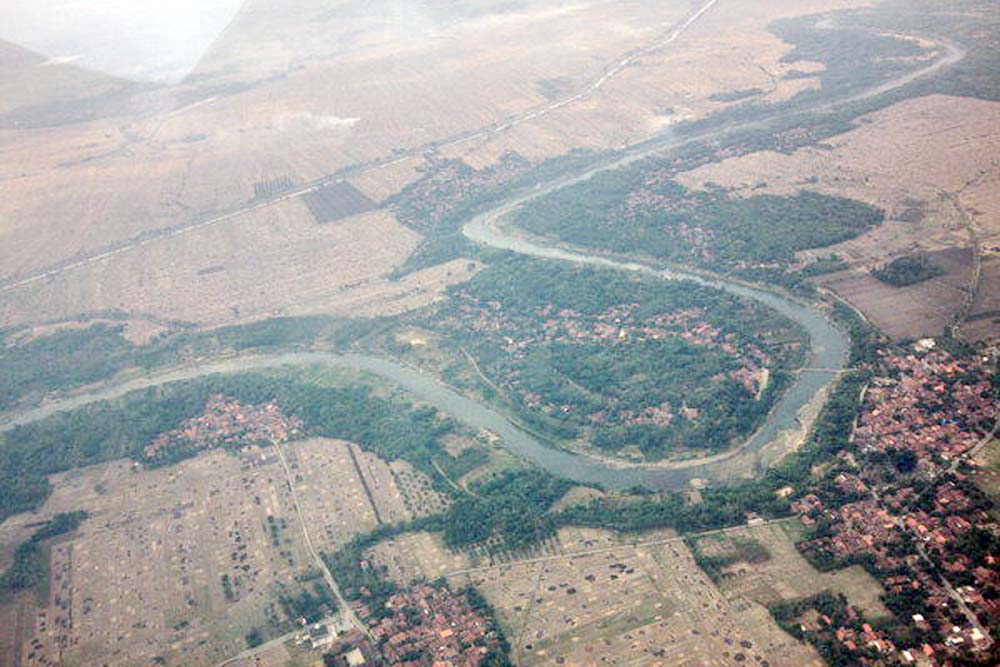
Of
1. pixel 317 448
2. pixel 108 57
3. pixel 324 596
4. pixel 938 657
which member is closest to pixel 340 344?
pixel 317 448

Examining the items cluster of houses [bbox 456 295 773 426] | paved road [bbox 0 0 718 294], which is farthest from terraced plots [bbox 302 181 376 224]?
cluster of houses [bbox 456 295 773 426]

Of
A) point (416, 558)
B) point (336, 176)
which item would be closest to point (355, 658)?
point (416, 558)

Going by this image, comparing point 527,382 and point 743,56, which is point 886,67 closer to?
point 743,56

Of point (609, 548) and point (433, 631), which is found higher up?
point (433, 631)

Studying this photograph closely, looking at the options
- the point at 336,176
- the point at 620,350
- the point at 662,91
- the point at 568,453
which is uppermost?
the point at 662,91

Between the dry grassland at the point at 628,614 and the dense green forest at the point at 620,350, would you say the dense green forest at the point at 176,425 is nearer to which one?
the dense green forest at the point at 620,350

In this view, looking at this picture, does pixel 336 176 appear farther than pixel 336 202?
Yes

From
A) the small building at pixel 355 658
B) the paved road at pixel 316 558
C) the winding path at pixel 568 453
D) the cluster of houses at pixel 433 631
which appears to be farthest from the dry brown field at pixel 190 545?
the winding path at pixel 568 453

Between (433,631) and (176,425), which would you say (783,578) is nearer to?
(433,631)
